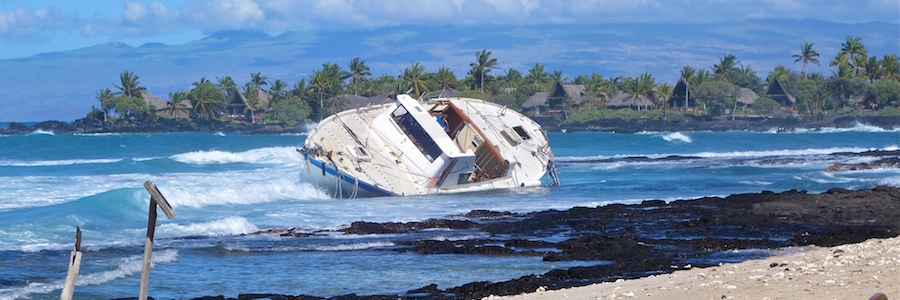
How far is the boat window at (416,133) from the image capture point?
28.9 meters

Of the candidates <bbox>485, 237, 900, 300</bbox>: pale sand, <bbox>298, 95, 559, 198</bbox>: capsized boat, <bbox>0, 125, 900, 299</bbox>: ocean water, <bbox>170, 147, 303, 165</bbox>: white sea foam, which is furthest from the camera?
<bbox>170, 147, 303, 165</bbox>: white sea foam

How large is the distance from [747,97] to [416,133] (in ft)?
318

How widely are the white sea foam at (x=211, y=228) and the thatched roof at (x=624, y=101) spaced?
98.9 m

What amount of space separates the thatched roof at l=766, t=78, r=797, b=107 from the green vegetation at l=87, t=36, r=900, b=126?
0.11 metres

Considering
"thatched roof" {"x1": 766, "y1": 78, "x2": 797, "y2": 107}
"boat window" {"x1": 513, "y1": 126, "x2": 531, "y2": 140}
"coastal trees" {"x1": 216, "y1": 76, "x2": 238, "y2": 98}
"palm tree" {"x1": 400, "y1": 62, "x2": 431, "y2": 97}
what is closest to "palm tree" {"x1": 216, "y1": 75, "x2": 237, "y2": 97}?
"coastal trees" {"x1": 216, "y1": 76, "x2": 238, "y2": 98}

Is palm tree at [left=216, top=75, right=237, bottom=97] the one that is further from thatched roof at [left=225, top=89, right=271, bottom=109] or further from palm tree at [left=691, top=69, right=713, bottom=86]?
palm tree at [left=691, top=69, right=713, bottom=86]

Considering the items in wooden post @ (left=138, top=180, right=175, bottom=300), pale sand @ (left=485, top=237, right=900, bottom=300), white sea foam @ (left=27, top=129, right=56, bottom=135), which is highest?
wooden post @ (left=138, top=180, right=175, bottom=300)

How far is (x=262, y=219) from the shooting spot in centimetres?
2453

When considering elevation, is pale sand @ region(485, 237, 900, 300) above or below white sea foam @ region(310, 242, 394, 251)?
above

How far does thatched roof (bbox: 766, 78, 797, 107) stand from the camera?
119750mm

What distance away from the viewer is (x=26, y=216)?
24.6 metres

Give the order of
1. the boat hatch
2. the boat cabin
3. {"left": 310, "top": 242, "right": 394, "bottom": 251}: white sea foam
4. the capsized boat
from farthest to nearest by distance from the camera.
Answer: the boat cabin, the boat hatch, the capsized boat, {"left": 310, "top": 242, "right": 394, "bottom": 251}: white sea foam

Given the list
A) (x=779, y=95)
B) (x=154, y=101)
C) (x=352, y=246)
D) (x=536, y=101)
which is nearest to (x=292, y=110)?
(x=154, y=101)

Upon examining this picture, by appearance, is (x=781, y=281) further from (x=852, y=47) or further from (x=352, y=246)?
(x=852, y=47)
